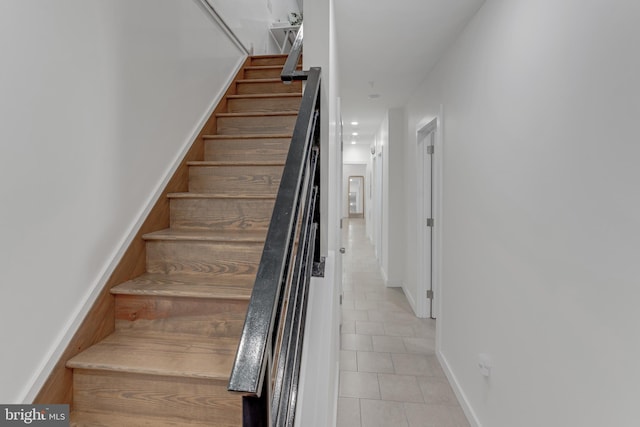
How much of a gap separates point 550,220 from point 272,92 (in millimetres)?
2303

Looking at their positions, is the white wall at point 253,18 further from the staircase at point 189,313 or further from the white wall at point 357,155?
the white wall at point 357,155

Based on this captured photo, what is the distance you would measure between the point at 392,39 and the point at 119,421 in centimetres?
279

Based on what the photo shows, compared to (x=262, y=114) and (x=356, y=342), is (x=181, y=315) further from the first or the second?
(x=356, y=342)

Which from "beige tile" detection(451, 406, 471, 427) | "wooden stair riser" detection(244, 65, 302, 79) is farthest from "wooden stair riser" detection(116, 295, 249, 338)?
"wooden stair riser" detection(244, 65, 302, 79)

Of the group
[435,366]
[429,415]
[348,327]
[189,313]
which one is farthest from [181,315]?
[348,327]

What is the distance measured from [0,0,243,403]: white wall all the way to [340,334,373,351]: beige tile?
2.17 meters

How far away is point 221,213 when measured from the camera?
6.24 ft

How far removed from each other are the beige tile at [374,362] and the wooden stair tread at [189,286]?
5.32 feet

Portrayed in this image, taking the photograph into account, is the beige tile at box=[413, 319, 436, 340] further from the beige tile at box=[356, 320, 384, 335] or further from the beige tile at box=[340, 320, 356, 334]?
the beige tile at box=[340, 320, 356, 334]

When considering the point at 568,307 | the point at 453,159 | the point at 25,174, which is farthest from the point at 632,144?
the point at 25,174

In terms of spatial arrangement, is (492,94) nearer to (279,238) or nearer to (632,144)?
(632,144)

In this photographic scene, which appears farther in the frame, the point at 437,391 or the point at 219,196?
the point at 437,391

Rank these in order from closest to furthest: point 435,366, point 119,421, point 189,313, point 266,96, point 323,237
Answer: point 119,421, point 189,313, point 323,237, point 266,96, point 435,366

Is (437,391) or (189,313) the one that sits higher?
(189,313)
